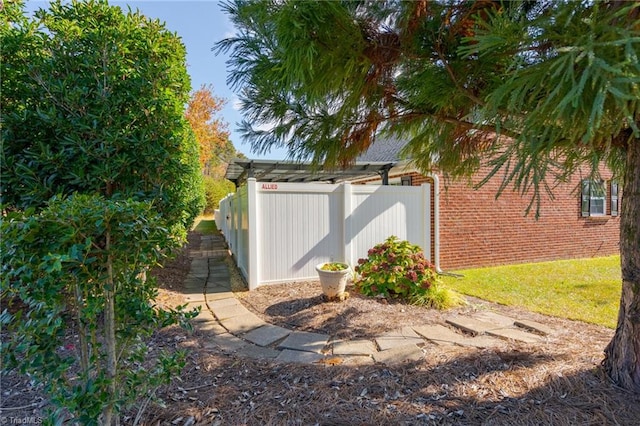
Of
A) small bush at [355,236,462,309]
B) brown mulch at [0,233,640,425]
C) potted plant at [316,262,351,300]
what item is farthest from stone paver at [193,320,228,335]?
small bush at [355,236,462,309]

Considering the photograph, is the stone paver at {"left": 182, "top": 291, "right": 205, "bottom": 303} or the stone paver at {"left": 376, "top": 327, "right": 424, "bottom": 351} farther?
the stone paver at {"left": 182, "top": 291, "right": 205, "bottom": 303}

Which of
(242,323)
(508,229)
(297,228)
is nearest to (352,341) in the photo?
(242,323)

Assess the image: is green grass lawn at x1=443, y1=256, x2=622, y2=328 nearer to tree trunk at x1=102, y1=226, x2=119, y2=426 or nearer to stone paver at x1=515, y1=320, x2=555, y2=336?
stone paver at x1=515, y1=320, x2=555, y2=336

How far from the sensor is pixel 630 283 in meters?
2.32

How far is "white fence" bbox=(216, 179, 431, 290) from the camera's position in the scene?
19.0ft

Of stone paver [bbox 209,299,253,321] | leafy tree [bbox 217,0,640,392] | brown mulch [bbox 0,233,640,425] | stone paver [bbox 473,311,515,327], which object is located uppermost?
leafy tree [bbox 217,0,640,392]

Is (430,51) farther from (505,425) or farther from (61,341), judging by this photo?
(61,341)

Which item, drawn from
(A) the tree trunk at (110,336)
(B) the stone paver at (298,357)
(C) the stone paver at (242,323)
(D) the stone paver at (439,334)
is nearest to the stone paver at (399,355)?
(D) the stone paver at (439,334)

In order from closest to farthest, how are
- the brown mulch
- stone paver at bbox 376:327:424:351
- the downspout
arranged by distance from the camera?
the brown mulch
stone paver at bbox 376:327:424:351
the downspout

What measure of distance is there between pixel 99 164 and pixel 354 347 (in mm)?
3306

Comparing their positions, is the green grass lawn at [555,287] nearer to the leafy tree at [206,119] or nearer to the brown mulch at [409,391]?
the brown mulch at [409,391]

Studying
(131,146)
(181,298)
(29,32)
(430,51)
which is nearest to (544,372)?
(430,51)

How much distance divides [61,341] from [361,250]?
5.19 meters

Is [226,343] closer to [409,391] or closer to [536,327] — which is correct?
[409,391]
